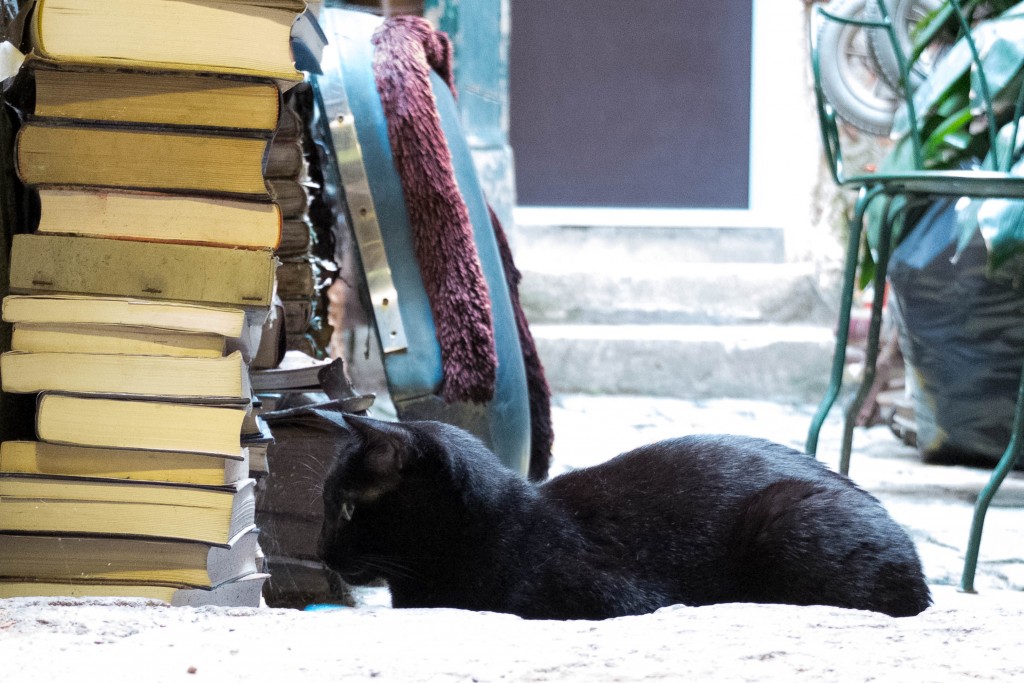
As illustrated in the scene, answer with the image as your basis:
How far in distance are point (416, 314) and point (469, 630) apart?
40.0 inches

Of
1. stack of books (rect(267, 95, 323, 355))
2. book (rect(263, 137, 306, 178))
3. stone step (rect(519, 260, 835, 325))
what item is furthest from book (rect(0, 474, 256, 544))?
stone step (rect(519, 260, 835, 325))

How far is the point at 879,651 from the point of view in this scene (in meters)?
0.82

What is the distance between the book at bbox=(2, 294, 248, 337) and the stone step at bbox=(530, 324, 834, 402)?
306 cm

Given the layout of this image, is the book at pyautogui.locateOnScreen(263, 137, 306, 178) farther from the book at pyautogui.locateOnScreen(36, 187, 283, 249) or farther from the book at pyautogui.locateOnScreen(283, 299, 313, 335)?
the book at pyautogui.locateOnScreen(36, 187, 283, 249)

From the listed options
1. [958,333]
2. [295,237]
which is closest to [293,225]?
[295,237]

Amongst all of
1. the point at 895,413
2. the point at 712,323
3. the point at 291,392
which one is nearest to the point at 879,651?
the point at 291,392

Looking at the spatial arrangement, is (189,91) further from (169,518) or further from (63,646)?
(63,646)

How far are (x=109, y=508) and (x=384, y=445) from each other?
1.08ft

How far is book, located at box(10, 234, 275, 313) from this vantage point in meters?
1.14

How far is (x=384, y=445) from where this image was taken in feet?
4.17

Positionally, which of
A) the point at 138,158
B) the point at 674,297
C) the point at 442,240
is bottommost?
the point at 674,297

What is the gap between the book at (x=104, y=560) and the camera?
115cm

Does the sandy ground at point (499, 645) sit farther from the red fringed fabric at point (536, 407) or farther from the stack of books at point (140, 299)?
the red fringed fabric at point (536, 407)

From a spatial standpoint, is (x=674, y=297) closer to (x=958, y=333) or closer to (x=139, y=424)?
(x=958, y=333)
